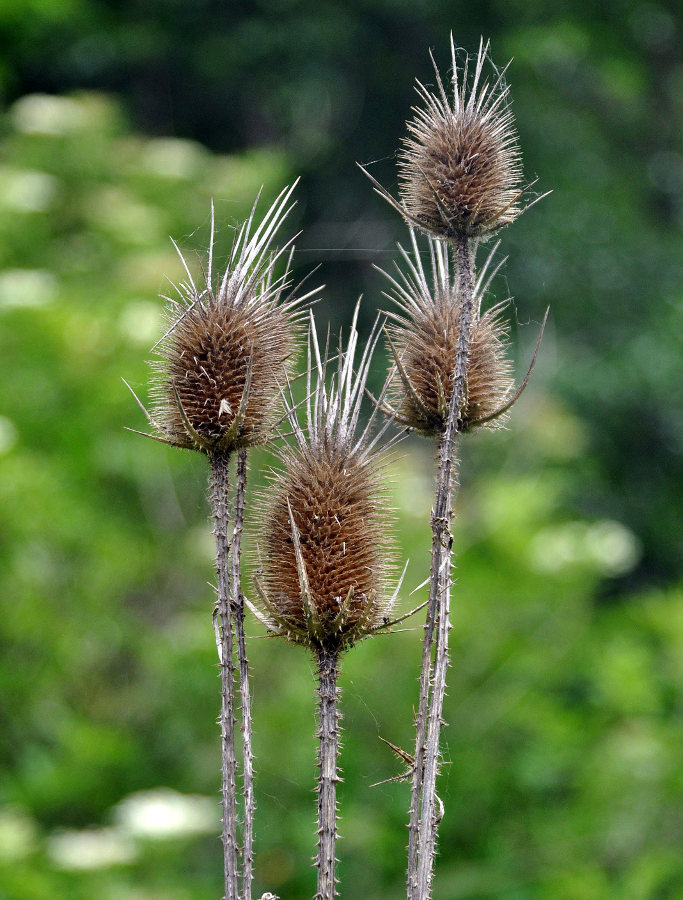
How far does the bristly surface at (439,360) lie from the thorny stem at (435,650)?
0.05 m

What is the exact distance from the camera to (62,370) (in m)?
5.09

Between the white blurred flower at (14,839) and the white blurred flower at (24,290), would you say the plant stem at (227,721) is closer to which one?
the white blurred flower at (14,839)

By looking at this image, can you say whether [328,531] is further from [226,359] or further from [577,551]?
[577,551]

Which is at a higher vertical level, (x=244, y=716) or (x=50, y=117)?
(x=50, y=117)

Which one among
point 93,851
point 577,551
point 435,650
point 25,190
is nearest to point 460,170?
point 435,650

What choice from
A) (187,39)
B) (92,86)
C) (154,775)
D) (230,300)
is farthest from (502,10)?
(230,300)

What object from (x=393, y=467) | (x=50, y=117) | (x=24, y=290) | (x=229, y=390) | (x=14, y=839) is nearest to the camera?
(x=229, y=390)

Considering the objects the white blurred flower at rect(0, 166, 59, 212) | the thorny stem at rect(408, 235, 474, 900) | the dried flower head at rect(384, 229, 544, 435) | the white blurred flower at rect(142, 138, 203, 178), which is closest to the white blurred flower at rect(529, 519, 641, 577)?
the white blurred flower at rect(142, 138, 203, 178)

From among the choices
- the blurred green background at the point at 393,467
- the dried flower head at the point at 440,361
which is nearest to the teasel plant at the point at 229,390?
the dried flower head at the point at 440,361

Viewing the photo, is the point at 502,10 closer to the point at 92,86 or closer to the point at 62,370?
the point at 92,86

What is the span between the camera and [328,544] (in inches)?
33.6

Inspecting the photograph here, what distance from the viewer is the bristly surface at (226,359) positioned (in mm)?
814

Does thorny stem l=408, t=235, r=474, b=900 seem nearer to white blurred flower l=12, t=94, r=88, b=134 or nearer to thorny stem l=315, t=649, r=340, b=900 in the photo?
thorny stem l=315, t=649, r=340, b=900

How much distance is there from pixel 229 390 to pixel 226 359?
29 mm
